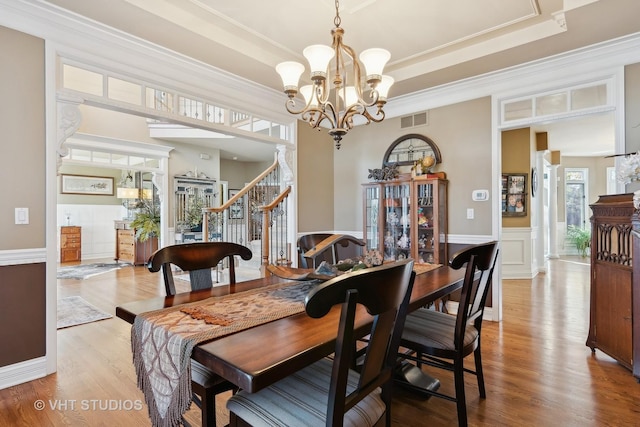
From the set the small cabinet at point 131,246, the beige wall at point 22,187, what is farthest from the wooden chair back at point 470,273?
the small cabinet at point 131,246

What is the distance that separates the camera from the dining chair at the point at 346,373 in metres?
0.95

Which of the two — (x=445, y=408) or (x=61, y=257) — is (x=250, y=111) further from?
(x=61, y=257)

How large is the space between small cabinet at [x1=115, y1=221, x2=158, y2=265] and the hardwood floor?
419 centimetres

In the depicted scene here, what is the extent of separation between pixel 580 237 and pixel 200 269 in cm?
978

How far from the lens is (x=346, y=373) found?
102 centimetres

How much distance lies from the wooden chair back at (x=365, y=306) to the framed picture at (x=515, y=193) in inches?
231

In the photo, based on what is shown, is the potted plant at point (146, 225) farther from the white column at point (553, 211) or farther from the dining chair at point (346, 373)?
the white column at point (553, 211)

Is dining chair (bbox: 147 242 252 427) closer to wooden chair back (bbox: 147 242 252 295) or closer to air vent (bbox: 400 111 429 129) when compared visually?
wooden chair back (bbox: 147 242 252 295)

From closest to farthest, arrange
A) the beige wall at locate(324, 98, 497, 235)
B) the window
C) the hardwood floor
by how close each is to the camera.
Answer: the hardwood floor < the beige wall at locate(324, 98, 497, 235) < the window

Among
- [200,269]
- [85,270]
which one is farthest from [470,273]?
[85,270]

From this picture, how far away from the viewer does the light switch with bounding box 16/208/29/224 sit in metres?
2.40

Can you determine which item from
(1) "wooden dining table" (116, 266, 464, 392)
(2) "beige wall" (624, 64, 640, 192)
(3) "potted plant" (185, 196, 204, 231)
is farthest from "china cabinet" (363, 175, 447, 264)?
(3) "potted plant" (185, 196, 204, 231)

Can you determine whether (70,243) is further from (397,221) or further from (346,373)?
(346,373)

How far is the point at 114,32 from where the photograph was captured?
2.70m
